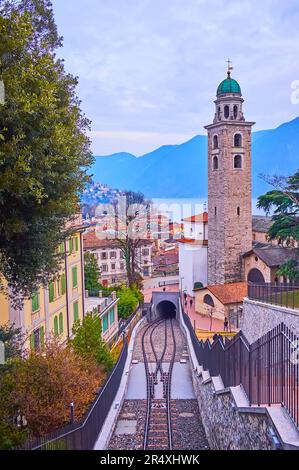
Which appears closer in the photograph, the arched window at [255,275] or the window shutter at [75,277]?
the window shutter at [75,277]

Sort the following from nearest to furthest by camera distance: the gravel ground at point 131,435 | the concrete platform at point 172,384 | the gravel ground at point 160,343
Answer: the gravel ground at point 131,435, the concrete platform at point 172,384, the gravel ground at point 160,343

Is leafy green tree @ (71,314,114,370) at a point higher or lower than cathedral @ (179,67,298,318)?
lower

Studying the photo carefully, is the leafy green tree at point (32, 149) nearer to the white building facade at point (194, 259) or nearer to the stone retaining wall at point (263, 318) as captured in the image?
the stone retaining wall at point (263, 318)

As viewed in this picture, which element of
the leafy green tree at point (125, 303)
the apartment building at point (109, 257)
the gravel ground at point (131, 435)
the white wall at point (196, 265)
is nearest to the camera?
the gravel ground at point (131, 435)

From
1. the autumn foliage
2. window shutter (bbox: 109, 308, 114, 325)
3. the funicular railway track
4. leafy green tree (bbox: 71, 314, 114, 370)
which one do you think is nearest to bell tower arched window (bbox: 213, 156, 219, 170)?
the funicular railway track

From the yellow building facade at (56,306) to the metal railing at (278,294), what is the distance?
822cm

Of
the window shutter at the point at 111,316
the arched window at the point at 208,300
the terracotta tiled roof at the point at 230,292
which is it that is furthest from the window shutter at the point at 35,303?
the arched window at the point at 208,300

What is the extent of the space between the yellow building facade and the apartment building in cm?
3008

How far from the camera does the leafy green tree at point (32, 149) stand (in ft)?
25.1

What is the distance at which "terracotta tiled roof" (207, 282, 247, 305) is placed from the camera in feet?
114

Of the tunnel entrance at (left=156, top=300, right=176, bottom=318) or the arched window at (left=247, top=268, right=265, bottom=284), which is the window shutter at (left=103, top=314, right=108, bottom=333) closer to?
the arched window at (left=247, top=268, right=265, bottom=284)

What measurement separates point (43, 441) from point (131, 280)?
35066 millimetres

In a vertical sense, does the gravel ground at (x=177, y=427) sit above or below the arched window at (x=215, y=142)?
below
